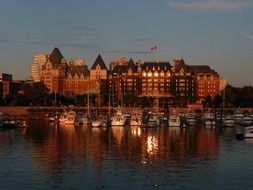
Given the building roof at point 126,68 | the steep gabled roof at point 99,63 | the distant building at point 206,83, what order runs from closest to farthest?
the building roof at point 126,68, the distant building at point 206,83, the steep gabled roof at point 99,63

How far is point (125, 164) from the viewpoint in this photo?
3797cm

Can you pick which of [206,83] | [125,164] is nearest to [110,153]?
[125,164]

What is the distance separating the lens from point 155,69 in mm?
170125

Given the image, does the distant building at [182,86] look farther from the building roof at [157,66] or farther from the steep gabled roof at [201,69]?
the steep gabled roof at [201,69]

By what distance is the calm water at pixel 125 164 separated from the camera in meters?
31.0

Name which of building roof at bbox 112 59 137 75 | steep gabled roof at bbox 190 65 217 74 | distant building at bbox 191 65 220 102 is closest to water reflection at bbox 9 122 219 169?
building roof at bbox 112 59 137 75

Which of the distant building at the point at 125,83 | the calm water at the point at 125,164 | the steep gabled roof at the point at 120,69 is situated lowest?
the calm water at the point at 125,164

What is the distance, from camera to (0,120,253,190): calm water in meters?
31.0

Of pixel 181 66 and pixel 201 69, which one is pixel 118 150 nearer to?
pixel 181 66

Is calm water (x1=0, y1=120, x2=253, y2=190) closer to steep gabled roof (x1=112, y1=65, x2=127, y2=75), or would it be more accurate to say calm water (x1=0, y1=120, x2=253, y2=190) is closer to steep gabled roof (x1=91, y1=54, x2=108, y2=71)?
steep gabled roof (x1=112, y1=65, x2=127, y2=75)

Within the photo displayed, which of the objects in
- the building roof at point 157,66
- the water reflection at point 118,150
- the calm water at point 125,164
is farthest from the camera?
the building roof at point 157,66

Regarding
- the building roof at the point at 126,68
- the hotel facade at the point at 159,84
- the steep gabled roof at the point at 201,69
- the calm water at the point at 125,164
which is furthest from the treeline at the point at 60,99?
the calm water at the point at 125,164

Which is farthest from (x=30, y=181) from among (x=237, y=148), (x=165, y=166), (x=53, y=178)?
(x=237, y=148)

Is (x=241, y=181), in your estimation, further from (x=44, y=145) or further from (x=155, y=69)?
(x=155, y=69)
